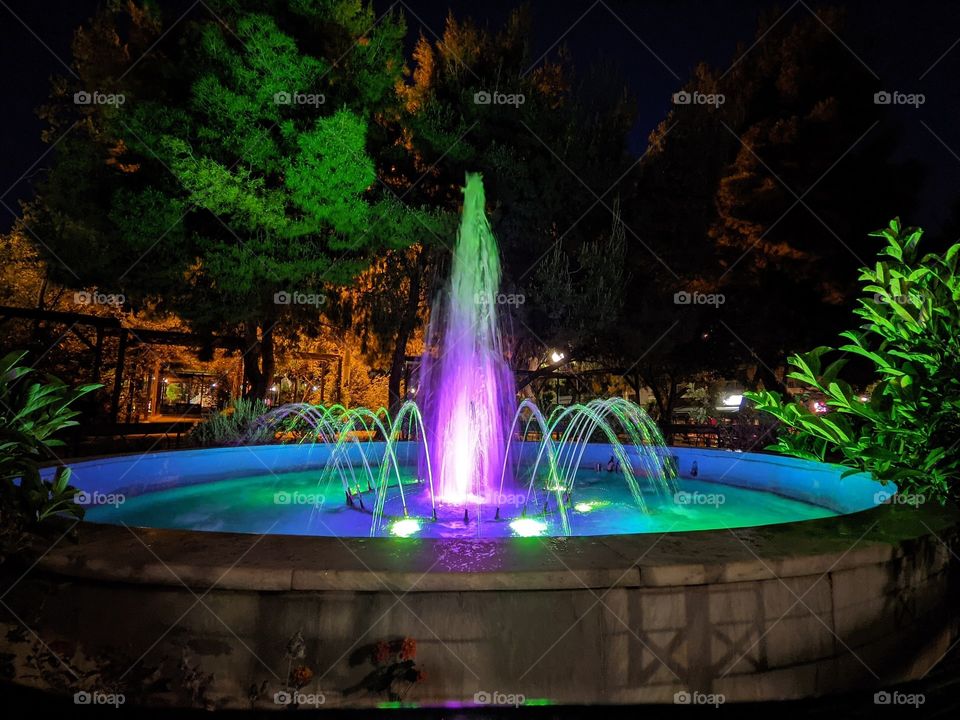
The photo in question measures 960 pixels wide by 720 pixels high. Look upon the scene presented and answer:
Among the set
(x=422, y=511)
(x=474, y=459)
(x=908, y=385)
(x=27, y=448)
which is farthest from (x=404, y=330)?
(x=908, y=385)

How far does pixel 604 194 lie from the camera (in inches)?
736

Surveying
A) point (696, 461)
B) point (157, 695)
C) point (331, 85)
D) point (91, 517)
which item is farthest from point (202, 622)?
point (331, 85)

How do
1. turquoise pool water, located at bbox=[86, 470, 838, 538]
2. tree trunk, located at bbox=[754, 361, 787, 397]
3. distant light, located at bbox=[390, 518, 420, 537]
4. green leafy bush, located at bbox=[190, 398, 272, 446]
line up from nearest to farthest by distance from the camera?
distant light, located at bbox=[390, 518, 420, 537] < turquoise pool water, located at bbox=[86, 470, 838, 538] < green leafy bush, located at bbox=[190, 398, 272, 446] < tree trunk, located at bbox=[754, 361, 787, 397]

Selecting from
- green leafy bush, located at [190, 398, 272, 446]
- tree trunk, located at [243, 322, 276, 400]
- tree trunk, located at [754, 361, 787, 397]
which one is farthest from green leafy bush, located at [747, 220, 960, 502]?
tree trunk, located at [754, 361, 787, 397]

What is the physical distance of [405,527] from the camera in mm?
6246

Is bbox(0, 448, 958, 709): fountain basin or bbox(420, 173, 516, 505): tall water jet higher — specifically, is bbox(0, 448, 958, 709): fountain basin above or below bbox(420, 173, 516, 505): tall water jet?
below

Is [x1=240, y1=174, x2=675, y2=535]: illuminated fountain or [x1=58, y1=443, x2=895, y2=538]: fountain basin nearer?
[x1=58, y1=443, x2=895, y2=538]: fountain basin

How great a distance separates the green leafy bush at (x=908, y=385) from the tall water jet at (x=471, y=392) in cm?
484

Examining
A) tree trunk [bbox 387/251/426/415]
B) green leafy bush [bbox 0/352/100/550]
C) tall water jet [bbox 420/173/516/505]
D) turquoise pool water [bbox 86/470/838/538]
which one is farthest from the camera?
tree trunk [bbox 387/251/426/415]

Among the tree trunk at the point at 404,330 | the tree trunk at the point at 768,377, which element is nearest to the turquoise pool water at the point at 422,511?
the tree trunk at the point at 404,330

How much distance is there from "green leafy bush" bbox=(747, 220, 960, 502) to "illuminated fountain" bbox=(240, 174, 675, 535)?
9.84 feet

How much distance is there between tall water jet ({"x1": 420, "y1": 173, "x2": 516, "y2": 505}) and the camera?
30.4 feet

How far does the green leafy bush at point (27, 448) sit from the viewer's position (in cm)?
342

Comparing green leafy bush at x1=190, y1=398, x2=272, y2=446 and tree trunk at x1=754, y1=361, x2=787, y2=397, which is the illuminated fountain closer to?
green leafy bush at x1=190, y1=398, x2=272, y2=446
